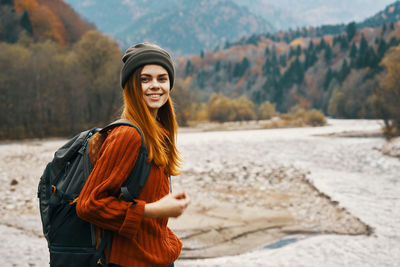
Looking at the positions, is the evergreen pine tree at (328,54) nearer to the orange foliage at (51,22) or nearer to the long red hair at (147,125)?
the orange foliage at (51,22)

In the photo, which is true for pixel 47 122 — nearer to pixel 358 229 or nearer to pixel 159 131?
pixel 358 229

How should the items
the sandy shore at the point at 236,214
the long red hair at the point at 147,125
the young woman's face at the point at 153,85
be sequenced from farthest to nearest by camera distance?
the sandy shore at the point at 236,214
the young woman's face at the point at 153,85
the long red hair at the point at 147,125

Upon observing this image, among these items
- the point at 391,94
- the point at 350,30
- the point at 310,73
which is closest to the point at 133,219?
the point at 391,94

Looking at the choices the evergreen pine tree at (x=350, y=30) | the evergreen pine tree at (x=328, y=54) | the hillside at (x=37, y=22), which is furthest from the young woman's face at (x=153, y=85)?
the evergreen pine tree at (x=350, y=30)

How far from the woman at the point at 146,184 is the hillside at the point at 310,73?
4890 centimetres

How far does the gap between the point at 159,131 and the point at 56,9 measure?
67.0 metres

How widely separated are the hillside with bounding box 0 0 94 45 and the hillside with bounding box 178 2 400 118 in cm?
2122

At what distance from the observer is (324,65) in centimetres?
10912

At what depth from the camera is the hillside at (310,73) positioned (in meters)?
66.5

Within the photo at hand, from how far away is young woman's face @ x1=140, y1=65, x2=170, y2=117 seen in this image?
1683 millimetres

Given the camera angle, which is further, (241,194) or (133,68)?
(241,194)

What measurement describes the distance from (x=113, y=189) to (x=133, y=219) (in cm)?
15

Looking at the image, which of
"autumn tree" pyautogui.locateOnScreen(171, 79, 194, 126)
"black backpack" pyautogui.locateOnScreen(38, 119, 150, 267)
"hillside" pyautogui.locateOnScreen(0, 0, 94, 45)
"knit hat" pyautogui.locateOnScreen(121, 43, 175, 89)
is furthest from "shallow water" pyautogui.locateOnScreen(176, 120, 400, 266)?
"hillside" pyautogui.locateOnScreen(0, 0, 94, 45)

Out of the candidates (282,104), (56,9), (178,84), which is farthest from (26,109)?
(282,104)
